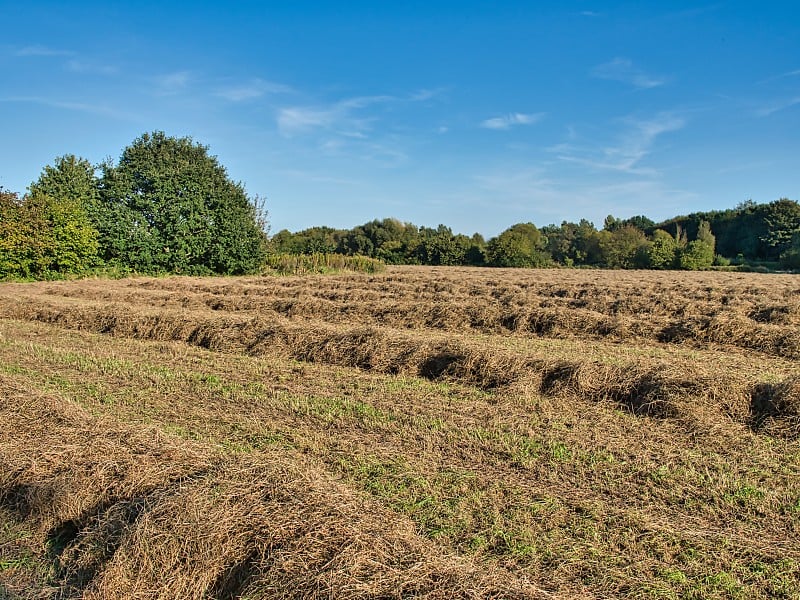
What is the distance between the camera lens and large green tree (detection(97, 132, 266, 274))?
28.0 m

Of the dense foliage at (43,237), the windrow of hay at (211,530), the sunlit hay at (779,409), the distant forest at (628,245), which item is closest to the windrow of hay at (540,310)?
the sunlit hay at (779,409)

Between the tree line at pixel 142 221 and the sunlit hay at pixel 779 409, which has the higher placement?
the tree line at pixel 142 221

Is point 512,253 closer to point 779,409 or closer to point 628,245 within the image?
point 628,245

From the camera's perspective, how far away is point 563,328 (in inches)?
460

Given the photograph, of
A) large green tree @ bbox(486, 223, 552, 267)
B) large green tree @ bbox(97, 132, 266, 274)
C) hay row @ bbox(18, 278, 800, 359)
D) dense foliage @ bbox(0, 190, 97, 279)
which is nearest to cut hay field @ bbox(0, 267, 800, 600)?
hay row @ bbox(18, 278, 800, 359)

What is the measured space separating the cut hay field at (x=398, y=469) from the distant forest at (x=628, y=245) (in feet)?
104

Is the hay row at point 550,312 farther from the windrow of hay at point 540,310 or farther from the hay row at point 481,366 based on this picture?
the hay row at point 481,366

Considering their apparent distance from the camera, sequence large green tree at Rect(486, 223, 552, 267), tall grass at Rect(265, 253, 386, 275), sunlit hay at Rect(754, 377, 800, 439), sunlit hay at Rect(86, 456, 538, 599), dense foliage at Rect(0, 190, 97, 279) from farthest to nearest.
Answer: large green tree at Rect(486, 223, 552, 267) → tall grass at Rect(265, 253, 386, 275) → dense foliage at Rect(0, 190, 97, 279) → sunlit hay at Rect(754, 377, 800, 439) → sunlit hay at Rect(86, 456, 538, 599)

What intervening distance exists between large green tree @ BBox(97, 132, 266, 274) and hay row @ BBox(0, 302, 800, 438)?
16.3 meters

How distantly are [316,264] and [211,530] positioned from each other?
1255 inches

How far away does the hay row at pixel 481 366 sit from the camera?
20.5ft

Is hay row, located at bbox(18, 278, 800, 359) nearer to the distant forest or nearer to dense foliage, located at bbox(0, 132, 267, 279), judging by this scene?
dense foliage, located at bbox(0, 132, 267, 279)

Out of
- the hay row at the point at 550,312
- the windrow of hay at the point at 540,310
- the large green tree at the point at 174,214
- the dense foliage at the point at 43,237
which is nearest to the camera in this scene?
the hay row at the point at 550,312

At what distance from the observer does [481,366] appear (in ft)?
26.0
